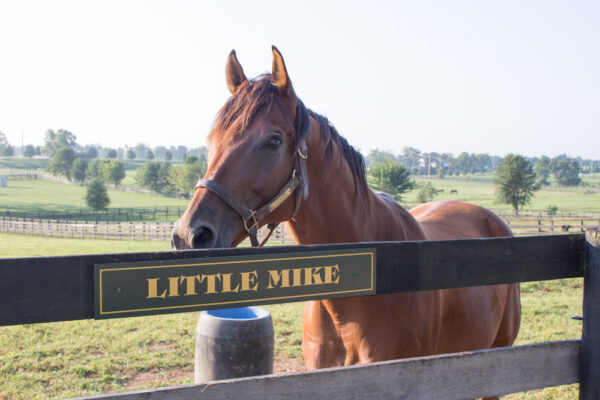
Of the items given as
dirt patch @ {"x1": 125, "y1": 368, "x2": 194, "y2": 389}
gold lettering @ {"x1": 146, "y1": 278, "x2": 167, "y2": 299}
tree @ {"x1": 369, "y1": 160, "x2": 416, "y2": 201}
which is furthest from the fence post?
tree @ {"x1": 369, "y1": 160, "x2": 416, "y2": 201}

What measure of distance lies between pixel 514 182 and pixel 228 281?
64354mm

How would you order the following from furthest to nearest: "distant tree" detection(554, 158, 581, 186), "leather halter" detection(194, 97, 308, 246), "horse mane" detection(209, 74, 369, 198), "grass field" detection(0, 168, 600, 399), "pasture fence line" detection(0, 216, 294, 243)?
"distant tree" detection(554, 158, 581, 186), "pasture fence line" detection(0, 216, 294, 243), "grass field" detection(0, 168, 600, 399), "horse mane" detection(209, 74, 369, 198), "leather halter" detection(194, 97, 308, 246)

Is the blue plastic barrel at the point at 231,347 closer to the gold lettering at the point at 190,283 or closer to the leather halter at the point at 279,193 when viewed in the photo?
the leather halter at the point at 279,193

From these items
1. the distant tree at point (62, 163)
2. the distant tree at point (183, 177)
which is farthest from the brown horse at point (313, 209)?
the distant tree at point (62, 163)

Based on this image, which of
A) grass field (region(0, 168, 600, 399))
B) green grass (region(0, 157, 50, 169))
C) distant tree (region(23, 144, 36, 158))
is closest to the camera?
grass field (region(0, 168, 600, 399))

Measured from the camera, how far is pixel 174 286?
5.47 feet

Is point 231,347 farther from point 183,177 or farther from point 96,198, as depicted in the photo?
point 183,177

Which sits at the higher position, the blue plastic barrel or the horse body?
the horse body

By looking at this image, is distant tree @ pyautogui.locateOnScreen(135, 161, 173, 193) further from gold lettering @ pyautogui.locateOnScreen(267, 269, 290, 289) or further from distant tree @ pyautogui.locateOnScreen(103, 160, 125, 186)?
gold lettering @ pyautogui.locateOnScreen(267, 269, 290, 289)

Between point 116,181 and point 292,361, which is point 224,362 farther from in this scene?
point 116,181

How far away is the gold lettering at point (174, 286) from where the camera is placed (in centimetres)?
166

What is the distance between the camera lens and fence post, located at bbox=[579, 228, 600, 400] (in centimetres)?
232

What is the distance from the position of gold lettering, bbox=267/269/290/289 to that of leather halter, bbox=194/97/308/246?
57cm

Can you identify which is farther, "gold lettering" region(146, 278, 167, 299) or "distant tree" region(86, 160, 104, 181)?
"distant tree" region(86, 160, 104, 181)
